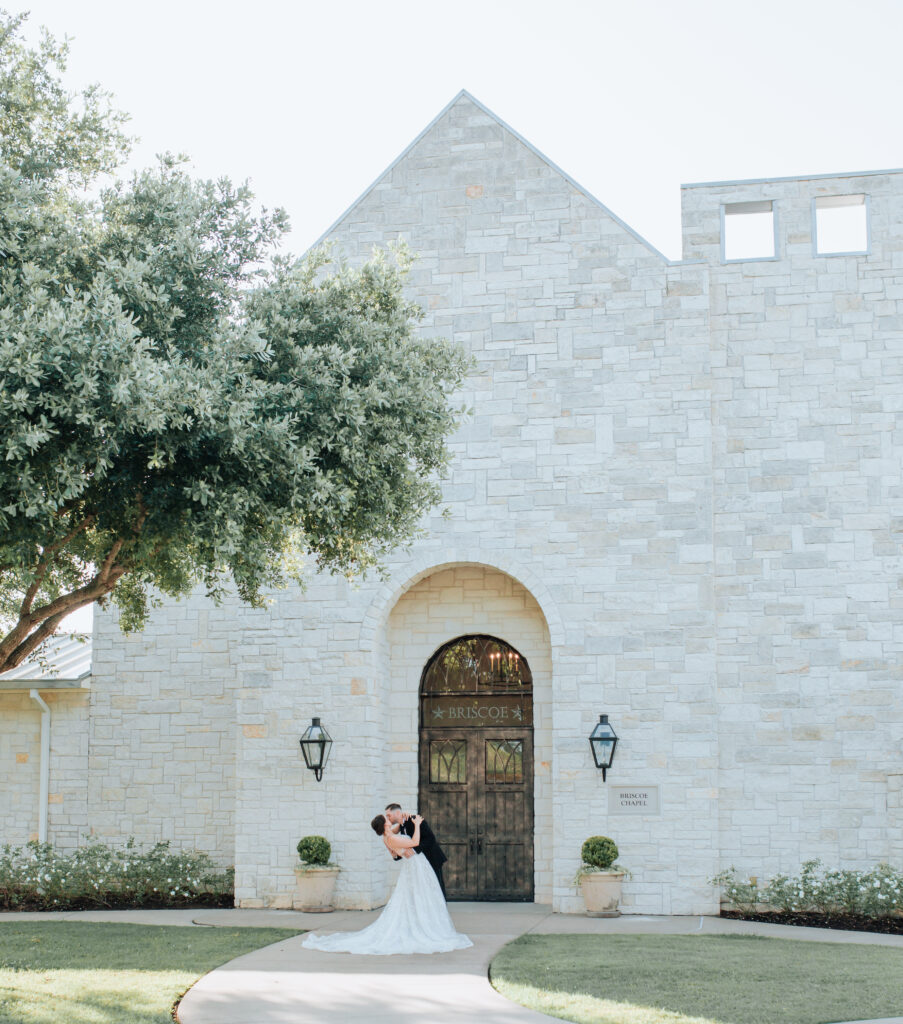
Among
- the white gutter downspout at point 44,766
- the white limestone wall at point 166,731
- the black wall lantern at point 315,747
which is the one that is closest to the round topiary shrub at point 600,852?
the black wall lantern at point 315,747

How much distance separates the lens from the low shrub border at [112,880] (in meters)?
16.2

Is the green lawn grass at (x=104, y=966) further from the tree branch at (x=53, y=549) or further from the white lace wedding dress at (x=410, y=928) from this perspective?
the tree branch at (x=53, y=549)

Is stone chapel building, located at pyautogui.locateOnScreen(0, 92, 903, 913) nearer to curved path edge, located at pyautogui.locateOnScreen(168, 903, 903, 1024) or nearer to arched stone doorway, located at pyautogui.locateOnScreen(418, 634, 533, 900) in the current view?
arched stone doorway, located at pyautogui.locateOnScreen(418, 634, 533, 900)

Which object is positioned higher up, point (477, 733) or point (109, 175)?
point (109, 175)

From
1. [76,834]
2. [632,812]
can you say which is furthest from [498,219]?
[76,834]

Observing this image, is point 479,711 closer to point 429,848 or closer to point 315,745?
point 315,745

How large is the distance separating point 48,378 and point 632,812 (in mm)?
9637

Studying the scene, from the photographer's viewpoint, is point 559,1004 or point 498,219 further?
point 498,219

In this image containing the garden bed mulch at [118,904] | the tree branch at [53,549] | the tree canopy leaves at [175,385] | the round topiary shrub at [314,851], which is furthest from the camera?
the garden bed mulch at [118,904]

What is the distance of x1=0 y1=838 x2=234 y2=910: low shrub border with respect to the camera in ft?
53.2

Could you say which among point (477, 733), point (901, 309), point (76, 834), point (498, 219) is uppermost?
point (498, 219)

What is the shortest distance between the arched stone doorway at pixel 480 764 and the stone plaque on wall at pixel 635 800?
168 cm

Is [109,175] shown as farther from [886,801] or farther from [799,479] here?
[886,801]

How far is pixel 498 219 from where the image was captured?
656 inches
